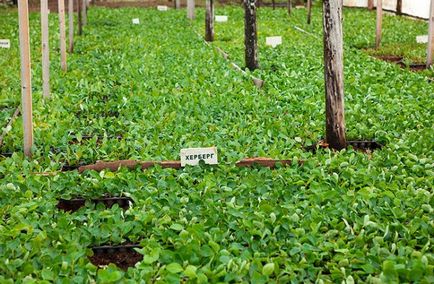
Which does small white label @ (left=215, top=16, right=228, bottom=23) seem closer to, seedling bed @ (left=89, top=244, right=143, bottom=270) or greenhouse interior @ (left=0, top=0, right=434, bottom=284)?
greenhouse interior @ (left=0, top=0, right=434, bottom=284)

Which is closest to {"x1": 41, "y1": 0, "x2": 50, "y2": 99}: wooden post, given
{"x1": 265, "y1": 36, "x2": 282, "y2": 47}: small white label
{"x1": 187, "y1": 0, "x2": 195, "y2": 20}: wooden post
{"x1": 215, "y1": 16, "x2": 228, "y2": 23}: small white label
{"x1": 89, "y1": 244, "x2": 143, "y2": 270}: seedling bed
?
{"x1": 89, "y1": 244, "x2": 143, "y2": 270}: seedling bed

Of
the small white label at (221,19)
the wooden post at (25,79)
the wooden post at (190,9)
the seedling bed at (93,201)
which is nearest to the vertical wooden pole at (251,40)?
the wooden post at (25,79)

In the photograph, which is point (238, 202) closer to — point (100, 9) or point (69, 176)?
point (69, 176)

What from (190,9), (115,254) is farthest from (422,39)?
(115,254)

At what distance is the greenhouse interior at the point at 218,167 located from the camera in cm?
434

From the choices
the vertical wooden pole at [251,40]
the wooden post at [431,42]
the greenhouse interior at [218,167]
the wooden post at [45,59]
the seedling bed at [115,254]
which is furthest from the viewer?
the wooden post at [431,42]

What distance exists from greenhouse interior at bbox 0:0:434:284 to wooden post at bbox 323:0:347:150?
0.01 m

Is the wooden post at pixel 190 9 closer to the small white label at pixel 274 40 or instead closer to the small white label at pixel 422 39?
the small white label at pixel 274 40

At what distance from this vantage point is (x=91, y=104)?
8969 mm

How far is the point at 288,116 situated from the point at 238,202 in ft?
9.48

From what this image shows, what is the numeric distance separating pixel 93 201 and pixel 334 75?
271 centimetres

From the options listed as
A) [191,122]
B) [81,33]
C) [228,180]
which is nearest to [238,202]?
[228,180]

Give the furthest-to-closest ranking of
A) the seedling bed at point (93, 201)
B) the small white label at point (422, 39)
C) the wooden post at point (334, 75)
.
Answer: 1. the small white label at point (422, 39)
2. the wooden post at point (334, 75)
3. the seedling bed at point (93, 201)

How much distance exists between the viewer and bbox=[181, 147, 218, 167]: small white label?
6223 millimetres
